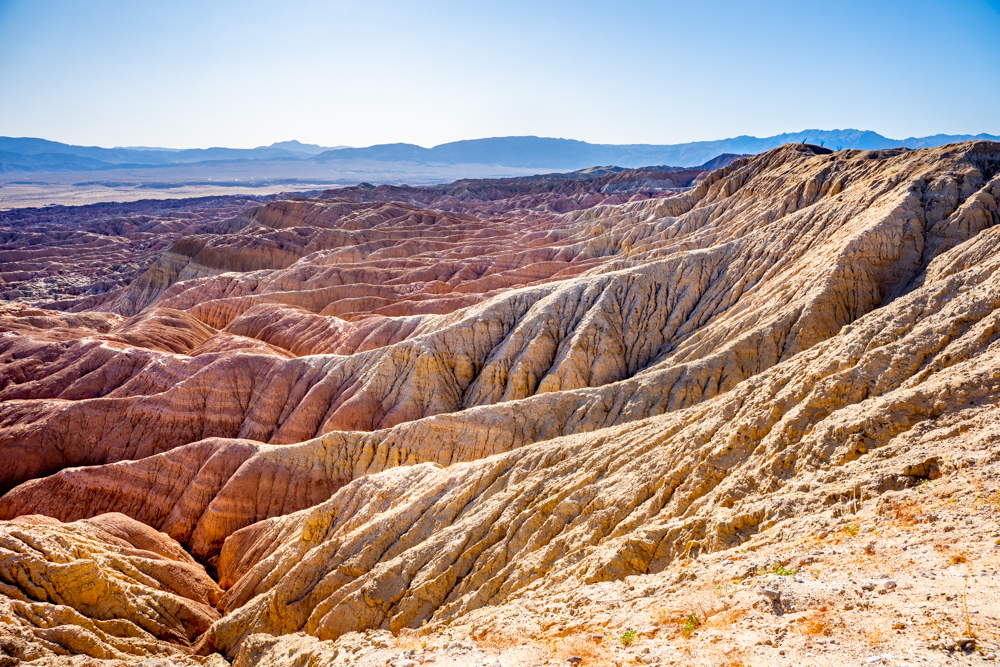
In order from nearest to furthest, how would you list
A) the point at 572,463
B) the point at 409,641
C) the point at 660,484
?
the point at 409,641, the point at 660,484, the point at 572,463

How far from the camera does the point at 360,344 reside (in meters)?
45.9

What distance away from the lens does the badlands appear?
26.0 feet

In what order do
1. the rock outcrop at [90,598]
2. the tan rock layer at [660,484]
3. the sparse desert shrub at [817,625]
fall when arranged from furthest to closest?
the rock outcrop at [90,598]
the tan rock layer at [660,484]
the sparse desert shrub at [817,625]

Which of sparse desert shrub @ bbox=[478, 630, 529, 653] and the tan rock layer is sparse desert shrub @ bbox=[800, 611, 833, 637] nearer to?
the tan rock layer

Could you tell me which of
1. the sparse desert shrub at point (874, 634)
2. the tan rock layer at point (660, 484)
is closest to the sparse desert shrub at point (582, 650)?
the tan rock layer at point (660, 484)

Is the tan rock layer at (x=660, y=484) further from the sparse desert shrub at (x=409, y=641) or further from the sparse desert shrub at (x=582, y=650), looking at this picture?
the sparse desert shrub at (x=582, y=650)

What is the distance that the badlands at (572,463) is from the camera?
7.94 m

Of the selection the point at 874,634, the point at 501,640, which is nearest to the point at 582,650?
the point at 501,640

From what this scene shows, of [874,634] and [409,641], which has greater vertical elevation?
[874,634]

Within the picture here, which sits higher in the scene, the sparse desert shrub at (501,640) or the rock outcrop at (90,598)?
the sparse desert shrub at (501,640)

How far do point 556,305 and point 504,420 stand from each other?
1387 centimetres

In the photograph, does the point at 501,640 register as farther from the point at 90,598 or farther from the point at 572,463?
the point at 90,598

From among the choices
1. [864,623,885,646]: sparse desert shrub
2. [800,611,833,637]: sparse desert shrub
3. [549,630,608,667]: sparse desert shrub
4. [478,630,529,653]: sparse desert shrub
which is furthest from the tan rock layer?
[864,623,885,646]: sparse desert shrub

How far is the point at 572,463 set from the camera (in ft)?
50.1
